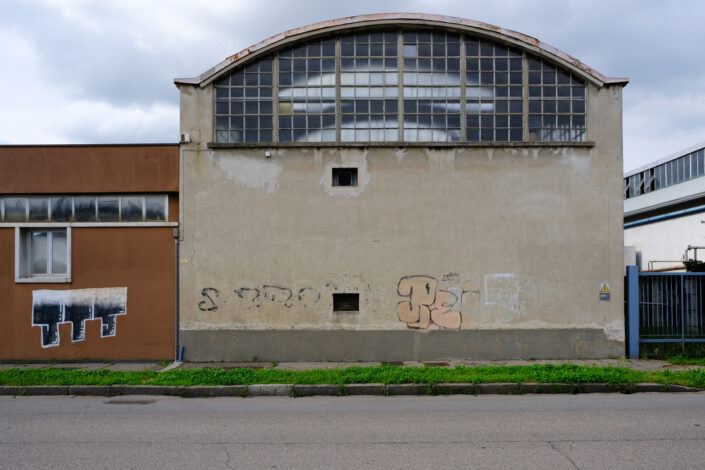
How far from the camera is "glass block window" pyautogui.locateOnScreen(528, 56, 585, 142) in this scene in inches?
469

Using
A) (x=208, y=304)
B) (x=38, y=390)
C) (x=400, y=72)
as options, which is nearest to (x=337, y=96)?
(x=400, y=72)

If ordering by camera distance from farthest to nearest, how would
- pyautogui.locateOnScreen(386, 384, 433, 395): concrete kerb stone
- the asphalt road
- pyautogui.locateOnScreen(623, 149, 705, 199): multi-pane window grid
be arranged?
pyautogui.locateOnScreen(623, 149, 705, 199): multi-pane window grid, pyautogui.locateOnScreen(386, 384, 433, 395): concrete kerb stone, the asphalt road

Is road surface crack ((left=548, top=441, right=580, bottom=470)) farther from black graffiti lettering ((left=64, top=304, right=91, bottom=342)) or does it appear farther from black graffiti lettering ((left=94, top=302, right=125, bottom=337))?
black graffiti lettering ((left=64, top=304, right=91, bottom=342))

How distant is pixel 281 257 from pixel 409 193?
337 centimetres

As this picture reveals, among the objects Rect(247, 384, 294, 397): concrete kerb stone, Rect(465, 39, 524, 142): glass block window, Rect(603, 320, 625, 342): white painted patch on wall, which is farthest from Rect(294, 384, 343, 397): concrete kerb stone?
Rect(603, 320, 625, 342): white painted patch on wall

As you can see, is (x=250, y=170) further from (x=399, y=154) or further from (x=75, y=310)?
(x=75, y=310)

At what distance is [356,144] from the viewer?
458 inches

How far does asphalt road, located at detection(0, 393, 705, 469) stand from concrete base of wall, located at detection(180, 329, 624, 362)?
2902mm

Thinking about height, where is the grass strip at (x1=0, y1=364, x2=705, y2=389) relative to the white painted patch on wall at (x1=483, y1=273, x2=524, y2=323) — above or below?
below

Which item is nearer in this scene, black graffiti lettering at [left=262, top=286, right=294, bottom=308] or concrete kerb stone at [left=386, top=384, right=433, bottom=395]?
concrete kerb stone at [left=386, top=384, right=433, bottom=395]

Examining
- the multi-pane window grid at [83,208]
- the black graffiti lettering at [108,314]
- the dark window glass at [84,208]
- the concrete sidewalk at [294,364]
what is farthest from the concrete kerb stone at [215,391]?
the dark window glass at [84,208]

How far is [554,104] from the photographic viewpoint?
11.9 m

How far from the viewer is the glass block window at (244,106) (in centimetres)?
Result: 1194

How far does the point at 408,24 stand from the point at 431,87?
1568 mm
